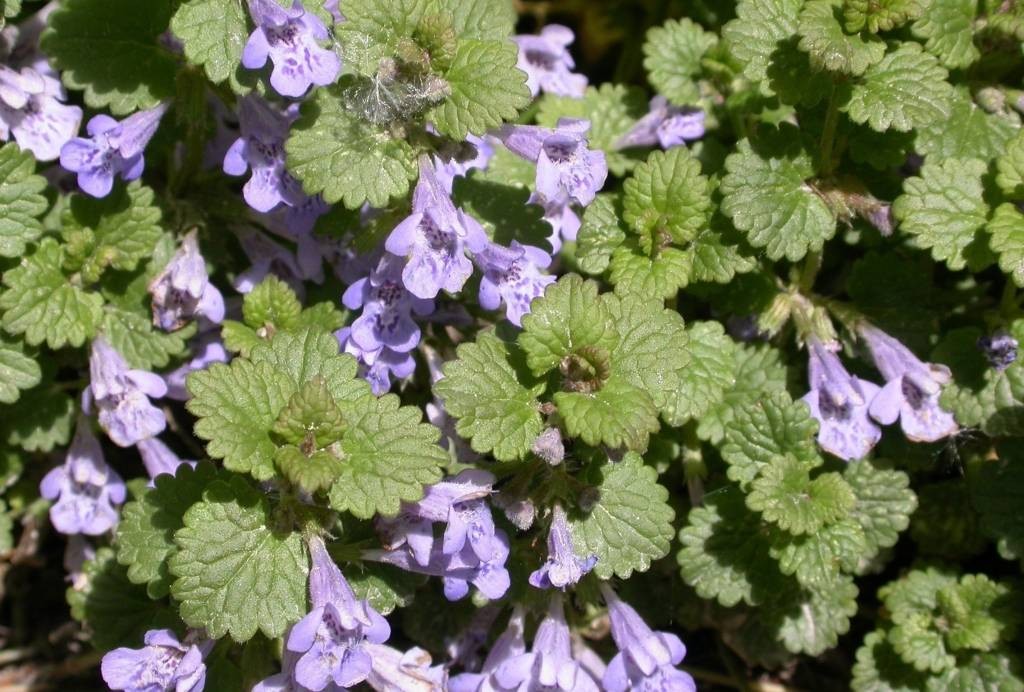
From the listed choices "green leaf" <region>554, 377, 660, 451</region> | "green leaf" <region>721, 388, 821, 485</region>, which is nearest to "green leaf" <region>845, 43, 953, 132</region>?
"green leaf" <region>721, 388, 821, 485</region>

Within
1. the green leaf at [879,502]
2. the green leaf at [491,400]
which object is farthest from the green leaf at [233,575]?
the green leaf at [879,502]

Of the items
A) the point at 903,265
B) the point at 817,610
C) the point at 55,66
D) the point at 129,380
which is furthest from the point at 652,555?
the point at 55,66

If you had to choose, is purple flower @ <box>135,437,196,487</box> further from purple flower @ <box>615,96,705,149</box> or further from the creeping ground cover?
purple flower @ <box>615,96,705,149</box>

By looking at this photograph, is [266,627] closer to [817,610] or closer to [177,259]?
[177,259]

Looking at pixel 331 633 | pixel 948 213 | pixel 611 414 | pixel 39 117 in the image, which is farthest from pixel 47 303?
pixel 948 213

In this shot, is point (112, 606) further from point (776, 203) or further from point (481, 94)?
point (776, 203)

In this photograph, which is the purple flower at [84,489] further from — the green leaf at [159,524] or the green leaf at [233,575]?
the green leaf at [233,575]
